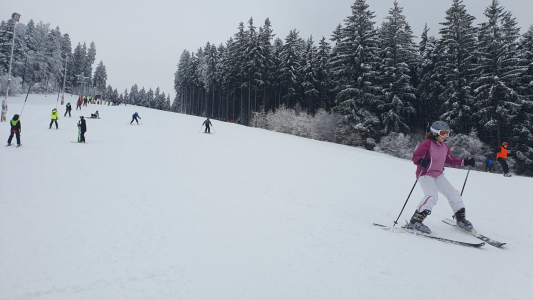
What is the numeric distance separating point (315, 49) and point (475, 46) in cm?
2324

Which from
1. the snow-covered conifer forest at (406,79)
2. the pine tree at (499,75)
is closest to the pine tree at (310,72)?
the snow-covered conifer forest at (406,79)

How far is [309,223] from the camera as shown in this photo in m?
5.09

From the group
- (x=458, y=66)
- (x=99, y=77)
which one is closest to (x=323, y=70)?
(x=458, y=66)

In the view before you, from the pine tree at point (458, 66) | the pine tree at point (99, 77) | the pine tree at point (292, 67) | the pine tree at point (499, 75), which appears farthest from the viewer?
the pine tree at point (99, 77)

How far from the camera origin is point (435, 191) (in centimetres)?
476

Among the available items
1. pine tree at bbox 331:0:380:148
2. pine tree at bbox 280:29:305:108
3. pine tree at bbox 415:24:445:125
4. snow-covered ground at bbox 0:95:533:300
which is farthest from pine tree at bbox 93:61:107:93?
snow-covered ground at bbox 0:95:533:300

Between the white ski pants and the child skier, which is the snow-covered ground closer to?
the child skier

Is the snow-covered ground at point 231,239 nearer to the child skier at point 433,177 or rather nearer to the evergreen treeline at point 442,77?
the child skier at point 433,177

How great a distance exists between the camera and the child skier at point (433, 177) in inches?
186

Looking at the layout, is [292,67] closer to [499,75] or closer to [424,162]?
[499,75]

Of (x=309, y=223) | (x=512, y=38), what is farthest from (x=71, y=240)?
(x=512, y=38)

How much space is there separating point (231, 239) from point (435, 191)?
12.9 ft

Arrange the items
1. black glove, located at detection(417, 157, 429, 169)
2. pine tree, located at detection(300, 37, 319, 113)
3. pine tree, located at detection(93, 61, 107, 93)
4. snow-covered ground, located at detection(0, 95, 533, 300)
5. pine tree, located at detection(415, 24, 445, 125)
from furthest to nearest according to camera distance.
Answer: pine tree, located at detection(93, 61, 107, 93)
pine tree, located at detection(300, 37, 319, 113)
pine tree, located at detection(415, 24, 445, 125)
black glove, located at detection(417, 157, 429, 169)
snow-covered ground, located at detection(0, 95, 533, 300)

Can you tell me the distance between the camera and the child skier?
471 cm
